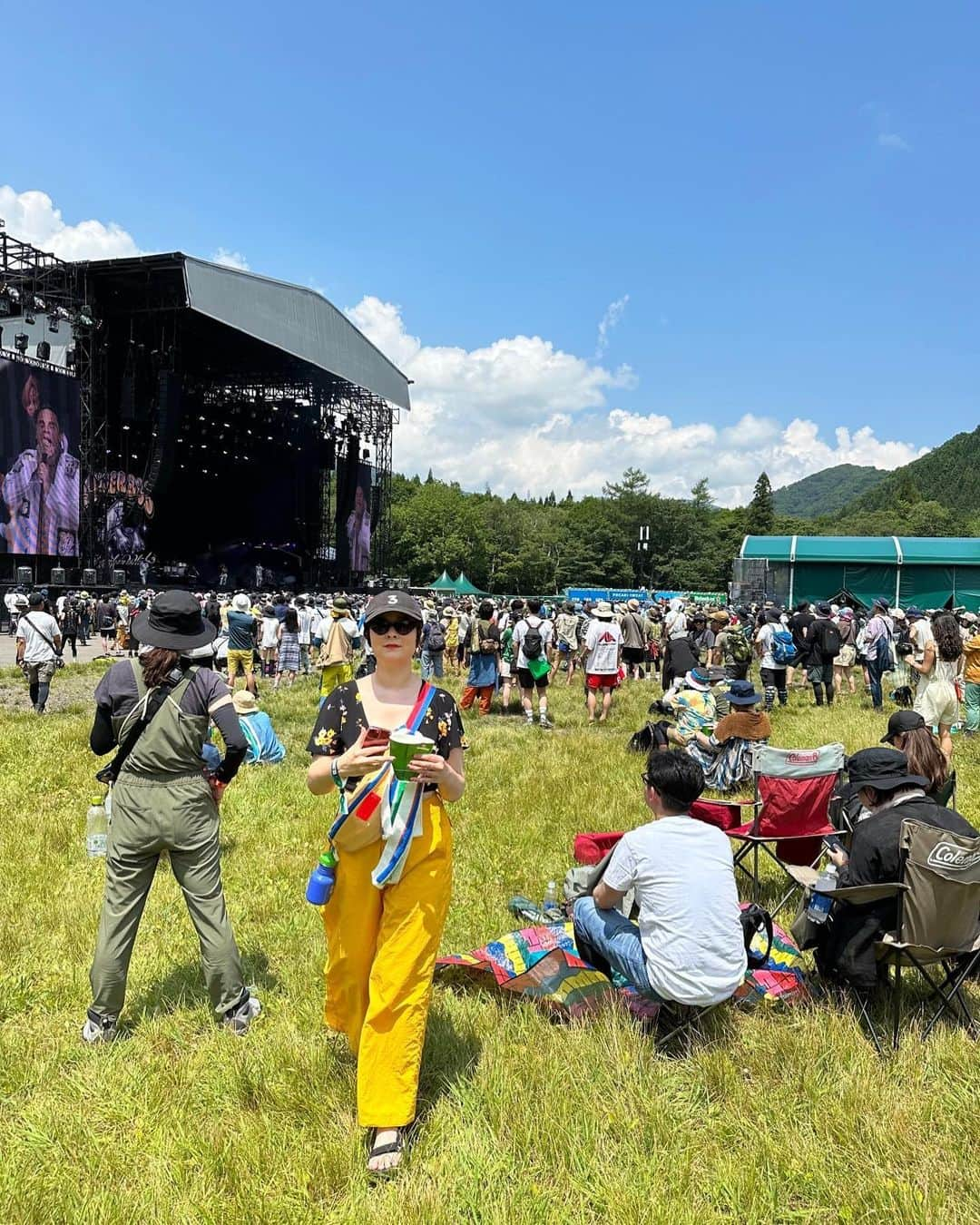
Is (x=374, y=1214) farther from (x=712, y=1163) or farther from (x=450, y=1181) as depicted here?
(x=712, y=1163)

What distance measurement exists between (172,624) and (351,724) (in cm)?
107

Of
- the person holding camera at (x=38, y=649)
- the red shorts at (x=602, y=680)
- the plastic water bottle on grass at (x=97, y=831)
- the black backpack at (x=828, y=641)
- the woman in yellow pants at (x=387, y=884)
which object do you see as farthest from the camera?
the black backpack at (x=828, y=641)

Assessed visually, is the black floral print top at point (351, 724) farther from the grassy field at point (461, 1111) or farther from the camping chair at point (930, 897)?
the camping chair at point (930, 897)

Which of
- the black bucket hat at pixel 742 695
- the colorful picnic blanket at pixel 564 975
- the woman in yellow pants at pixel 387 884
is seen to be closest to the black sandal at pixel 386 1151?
the woman in yellow pants at pixel 387 884

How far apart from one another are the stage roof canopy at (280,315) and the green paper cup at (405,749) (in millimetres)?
24171

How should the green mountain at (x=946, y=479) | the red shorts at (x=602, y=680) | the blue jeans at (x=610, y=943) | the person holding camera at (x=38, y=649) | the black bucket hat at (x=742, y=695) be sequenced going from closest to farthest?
the blue jeans at (x=610, y=943), the black bucket hat at (x=742, y=695), the person holding camera at (x=38, y=649), the red shorts at (x=602, y=680), the green mountain at (x=946, y=479)

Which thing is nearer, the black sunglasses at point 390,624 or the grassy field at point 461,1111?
the grassy field at point 461,1111

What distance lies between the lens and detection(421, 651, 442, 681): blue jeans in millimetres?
13695

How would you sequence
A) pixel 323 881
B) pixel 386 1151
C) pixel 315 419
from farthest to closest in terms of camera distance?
pixel 315 419, pixel 323 881, pixel 386 1151

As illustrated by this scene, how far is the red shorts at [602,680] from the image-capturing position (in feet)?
33.0

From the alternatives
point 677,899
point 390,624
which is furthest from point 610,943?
point 390,624

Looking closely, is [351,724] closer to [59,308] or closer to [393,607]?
[393,607]

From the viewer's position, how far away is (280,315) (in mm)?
27359

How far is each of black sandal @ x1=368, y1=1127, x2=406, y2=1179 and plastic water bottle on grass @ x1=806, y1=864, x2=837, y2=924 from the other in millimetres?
1810
